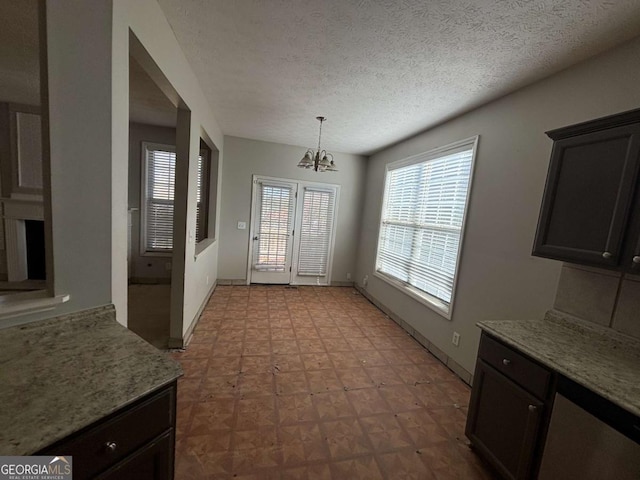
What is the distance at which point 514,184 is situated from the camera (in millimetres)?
2150

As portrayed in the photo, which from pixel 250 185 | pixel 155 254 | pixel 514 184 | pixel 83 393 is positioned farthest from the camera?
pixel 250 185

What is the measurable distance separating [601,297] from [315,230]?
3905mm

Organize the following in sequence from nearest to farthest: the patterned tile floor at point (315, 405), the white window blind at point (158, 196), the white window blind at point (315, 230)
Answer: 1. the patterned tile floor at point (315, 405)
2. the white window blind at point (158, 196)
3. the white window blind at point (315, 230)

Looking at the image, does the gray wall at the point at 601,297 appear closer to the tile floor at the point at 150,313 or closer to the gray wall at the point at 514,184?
the gray wall at the point at 514,184

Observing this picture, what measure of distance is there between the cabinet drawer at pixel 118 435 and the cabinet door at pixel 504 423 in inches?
66.3

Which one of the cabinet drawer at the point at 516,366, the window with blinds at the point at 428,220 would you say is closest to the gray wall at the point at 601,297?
the cabinet drawer at the point at 516,366

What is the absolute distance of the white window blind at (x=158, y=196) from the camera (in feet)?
14.0

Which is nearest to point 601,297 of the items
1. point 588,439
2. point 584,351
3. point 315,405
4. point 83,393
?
point 584,351

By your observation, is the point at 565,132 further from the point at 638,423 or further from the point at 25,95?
the point at 25,95

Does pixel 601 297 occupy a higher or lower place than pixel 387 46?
lower

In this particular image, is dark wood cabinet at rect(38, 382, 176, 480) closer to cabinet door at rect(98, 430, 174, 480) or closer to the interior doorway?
cabinet door at rect(98, 430, 174, 480)

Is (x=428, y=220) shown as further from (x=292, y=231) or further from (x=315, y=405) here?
(x=292, y=231)

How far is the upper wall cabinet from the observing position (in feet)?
4.15

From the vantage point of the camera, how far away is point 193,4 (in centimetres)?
154
